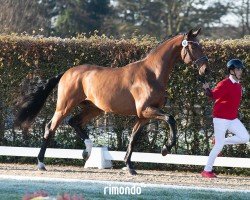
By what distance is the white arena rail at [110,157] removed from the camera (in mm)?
12156

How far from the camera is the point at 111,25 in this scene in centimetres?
3819

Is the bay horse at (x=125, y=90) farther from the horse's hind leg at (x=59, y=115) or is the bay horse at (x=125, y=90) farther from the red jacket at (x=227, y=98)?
the red jacket at (x=227, y=98)

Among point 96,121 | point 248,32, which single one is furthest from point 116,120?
point 248,32

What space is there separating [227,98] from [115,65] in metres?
3.01

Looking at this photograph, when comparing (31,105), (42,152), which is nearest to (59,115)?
(42,152)

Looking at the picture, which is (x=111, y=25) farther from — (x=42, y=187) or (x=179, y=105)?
(x=42, y=187)

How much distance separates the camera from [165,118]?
1091cm

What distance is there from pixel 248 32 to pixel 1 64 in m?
22.6

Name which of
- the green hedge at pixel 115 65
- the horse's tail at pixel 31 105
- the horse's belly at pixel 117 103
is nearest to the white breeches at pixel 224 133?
the horse's belly at pixel 117 103

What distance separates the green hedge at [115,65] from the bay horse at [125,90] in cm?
107

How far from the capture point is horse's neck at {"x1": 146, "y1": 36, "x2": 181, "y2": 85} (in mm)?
11367

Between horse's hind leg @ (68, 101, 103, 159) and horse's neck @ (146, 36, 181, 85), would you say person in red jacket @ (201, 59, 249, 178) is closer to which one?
horse's neck @ (146, 36, 181, 85)

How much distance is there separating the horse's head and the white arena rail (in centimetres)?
178

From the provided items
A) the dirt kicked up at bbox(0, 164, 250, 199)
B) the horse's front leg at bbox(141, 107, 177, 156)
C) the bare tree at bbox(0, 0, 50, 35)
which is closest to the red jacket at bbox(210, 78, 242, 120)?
the horse's front leg at bbox(141, 107, 177, 156)
